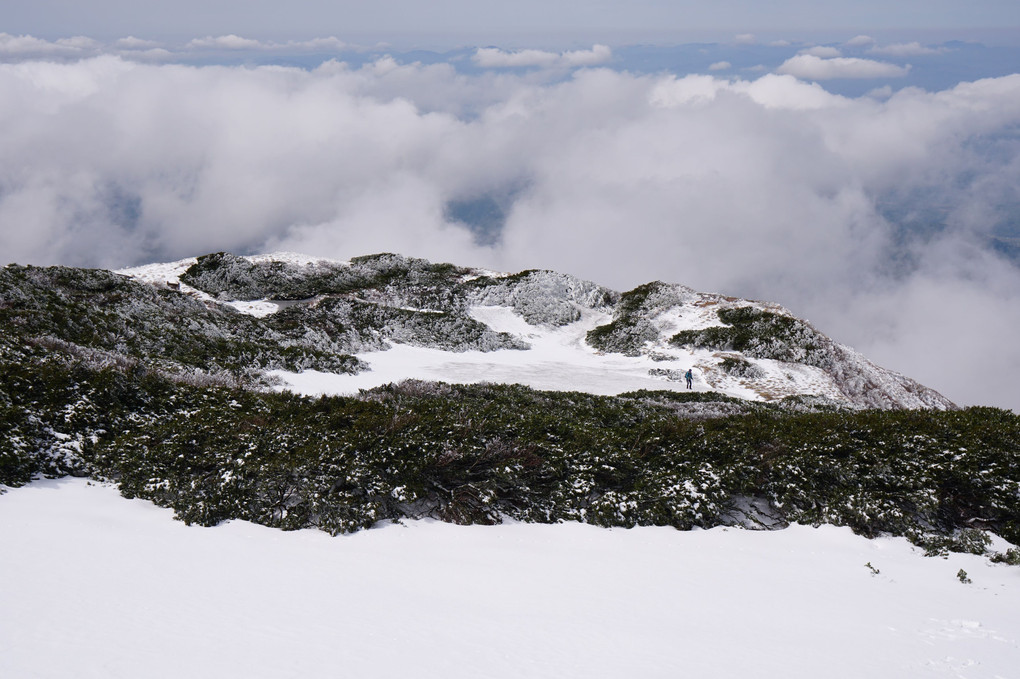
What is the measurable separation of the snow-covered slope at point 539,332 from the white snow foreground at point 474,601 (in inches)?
524

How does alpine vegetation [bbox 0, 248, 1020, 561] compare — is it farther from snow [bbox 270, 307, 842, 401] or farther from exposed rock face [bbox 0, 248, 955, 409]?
snow [bbox 270, 307, 842, 401]

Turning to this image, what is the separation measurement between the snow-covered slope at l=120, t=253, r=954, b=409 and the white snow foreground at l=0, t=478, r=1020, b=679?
43.7ft

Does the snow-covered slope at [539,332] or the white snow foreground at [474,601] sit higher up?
the white snow foreground at [474,601]

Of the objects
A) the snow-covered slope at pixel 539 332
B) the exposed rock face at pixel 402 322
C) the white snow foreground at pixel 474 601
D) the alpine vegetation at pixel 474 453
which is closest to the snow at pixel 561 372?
the snow-covered slope at pixel 539 332

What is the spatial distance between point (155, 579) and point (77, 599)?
0.85 meters

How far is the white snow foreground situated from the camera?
546cm

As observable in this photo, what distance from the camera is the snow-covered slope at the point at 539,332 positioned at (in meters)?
32.1

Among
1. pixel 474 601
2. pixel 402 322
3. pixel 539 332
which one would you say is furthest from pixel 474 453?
pixel 539 332

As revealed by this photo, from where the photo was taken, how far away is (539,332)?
4600 cm

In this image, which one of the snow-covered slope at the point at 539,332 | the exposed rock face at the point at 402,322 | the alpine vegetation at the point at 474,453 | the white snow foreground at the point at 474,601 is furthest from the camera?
the snow-covered slope at the point at 539,332

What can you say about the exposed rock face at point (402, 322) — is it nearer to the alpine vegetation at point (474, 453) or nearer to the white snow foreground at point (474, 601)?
the alpine vegetation at point (474, 453)

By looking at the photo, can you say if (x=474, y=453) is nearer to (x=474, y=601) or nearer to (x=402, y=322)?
(x=474, y=601)

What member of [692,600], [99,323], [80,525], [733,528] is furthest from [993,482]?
[99,323]

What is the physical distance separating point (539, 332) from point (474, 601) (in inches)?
1546
